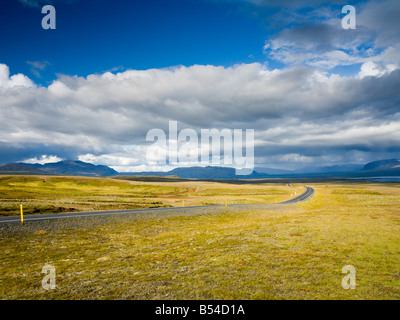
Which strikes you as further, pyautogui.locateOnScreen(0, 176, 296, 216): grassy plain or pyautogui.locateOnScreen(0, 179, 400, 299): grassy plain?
pyautogui.locateOnScreen(0, 176, 296, 216): grassy plain

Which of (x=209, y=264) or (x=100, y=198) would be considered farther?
(x=100, y=198)

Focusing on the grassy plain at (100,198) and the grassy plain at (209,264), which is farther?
the grassy plain at (100,198)

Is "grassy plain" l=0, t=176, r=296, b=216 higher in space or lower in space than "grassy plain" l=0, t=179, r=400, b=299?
lower

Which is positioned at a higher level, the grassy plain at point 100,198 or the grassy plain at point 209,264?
the grassy plain at point 209,264

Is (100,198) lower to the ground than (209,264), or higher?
lower

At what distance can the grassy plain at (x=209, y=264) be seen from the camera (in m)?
8.39

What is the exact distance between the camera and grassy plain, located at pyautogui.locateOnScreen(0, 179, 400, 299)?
839cm

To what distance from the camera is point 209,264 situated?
11.6 m

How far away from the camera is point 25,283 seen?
31.3ft
